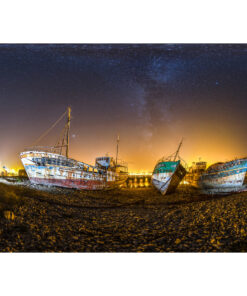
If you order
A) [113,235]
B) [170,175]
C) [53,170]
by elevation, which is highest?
[53,170]

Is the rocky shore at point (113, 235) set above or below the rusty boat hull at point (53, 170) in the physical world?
below

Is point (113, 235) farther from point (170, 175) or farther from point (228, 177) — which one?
point (228, 177)

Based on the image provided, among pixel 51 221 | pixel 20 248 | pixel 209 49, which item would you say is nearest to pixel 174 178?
pixel 209 49

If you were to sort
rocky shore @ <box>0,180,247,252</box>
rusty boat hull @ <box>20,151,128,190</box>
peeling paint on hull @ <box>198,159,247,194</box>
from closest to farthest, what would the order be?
rocky shore @ <box>0,180,247,252</box> < rusty boat hull @ <box>20,151,128,190</box> < peeling paint on hull @ <box>198,159,247,194</box>

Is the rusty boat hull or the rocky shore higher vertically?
the rusty boat hull

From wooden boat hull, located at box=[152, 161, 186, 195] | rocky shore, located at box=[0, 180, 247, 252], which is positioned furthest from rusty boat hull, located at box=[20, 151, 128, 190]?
rocky shore, located at box=[0, 180, 247, 252]

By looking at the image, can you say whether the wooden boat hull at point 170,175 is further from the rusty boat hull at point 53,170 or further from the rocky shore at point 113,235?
the rocky shore at point 113,235

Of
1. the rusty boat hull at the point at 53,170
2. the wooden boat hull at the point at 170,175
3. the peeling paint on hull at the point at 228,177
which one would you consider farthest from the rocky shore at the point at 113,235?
the peeling paint on hull at the point at 228,177

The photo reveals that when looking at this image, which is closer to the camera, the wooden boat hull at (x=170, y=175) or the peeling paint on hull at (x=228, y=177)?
the peeling paint on hull at (x=228, y=177)

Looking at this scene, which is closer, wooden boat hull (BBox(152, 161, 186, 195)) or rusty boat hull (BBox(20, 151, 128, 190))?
rusty boat hull (BBox(20, 151, 128, 190))

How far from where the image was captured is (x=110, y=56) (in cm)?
573

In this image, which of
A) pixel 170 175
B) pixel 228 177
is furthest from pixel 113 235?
pixel 228 177

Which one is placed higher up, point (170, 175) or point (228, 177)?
point (170, 175)

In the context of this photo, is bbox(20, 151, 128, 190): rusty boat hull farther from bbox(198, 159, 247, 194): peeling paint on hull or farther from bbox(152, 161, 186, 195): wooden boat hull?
bbox(198, 159, 247, 194): peeling paint on hull
